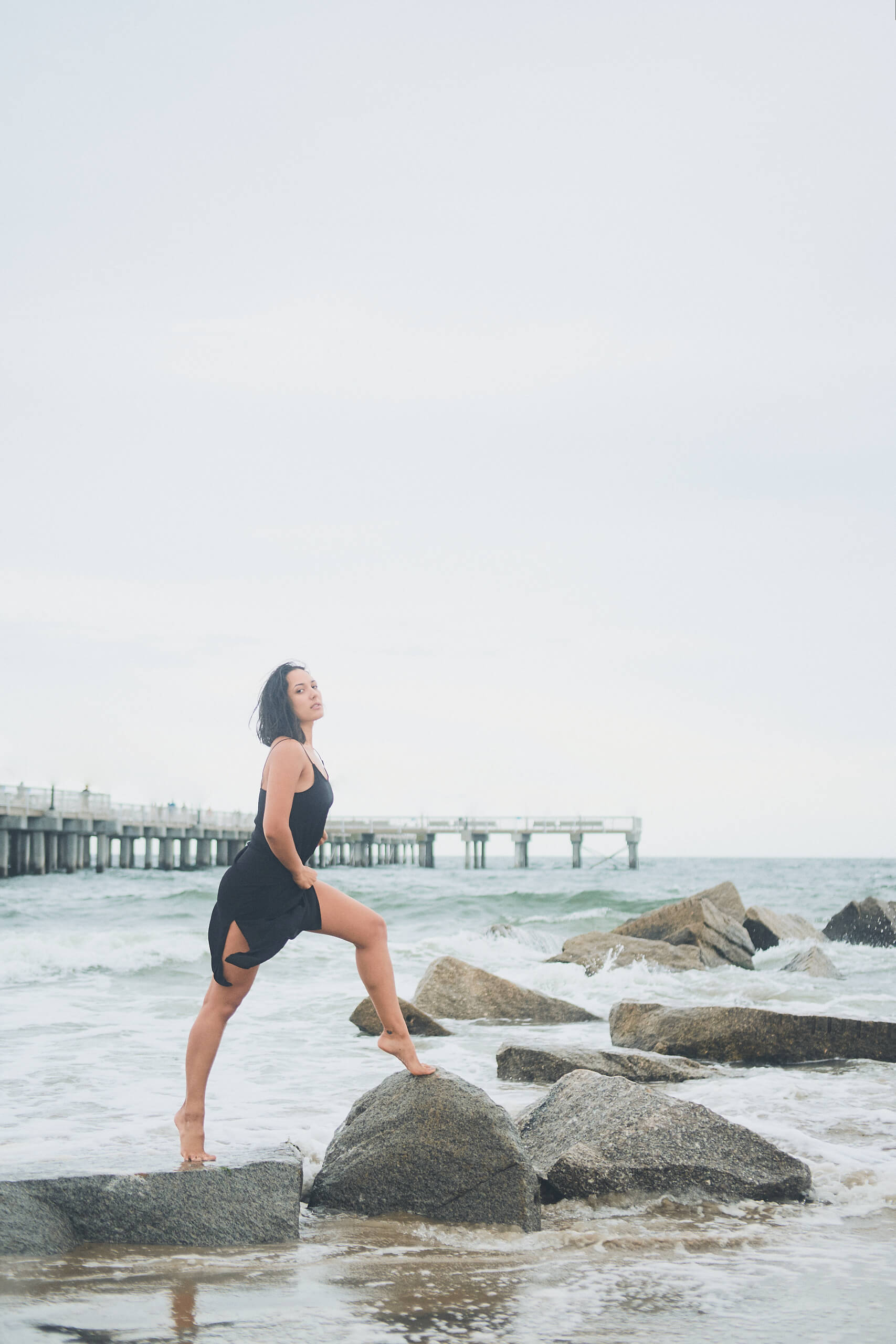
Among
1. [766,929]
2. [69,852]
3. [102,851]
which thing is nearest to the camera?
[766,929]

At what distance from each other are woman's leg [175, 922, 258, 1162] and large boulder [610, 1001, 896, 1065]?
14.0ft

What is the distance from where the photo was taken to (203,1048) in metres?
4.21

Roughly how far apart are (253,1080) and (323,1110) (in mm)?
1037

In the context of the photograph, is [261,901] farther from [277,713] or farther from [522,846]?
[522,846]

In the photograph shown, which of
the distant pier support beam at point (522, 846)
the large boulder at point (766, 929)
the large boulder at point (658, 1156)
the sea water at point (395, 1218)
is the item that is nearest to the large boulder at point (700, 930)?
the sea water at point (395, 1218)

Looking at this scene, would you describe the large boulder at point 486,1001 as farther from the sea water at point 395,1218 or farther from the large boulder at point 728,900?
the large boulder at point 728,900

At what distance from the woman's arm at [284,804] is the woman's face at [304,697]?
14 cm

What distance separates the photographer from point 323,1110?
20.5ft

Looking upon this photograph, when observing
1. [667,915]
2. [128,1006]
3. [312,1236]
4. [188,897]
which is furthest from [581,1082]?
[188,897]

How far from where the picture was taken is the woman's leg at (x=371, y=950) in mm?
4246

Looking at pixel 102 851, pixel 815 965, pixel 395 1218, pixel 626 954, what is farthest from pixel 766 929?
pixel 102 851

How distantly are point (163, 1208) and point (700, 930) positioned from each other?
37.6ft

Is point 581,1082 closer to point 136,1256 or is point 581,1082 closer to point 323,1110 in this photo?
point 323,1110

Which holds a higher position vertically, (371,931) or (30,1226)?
(371,931)
